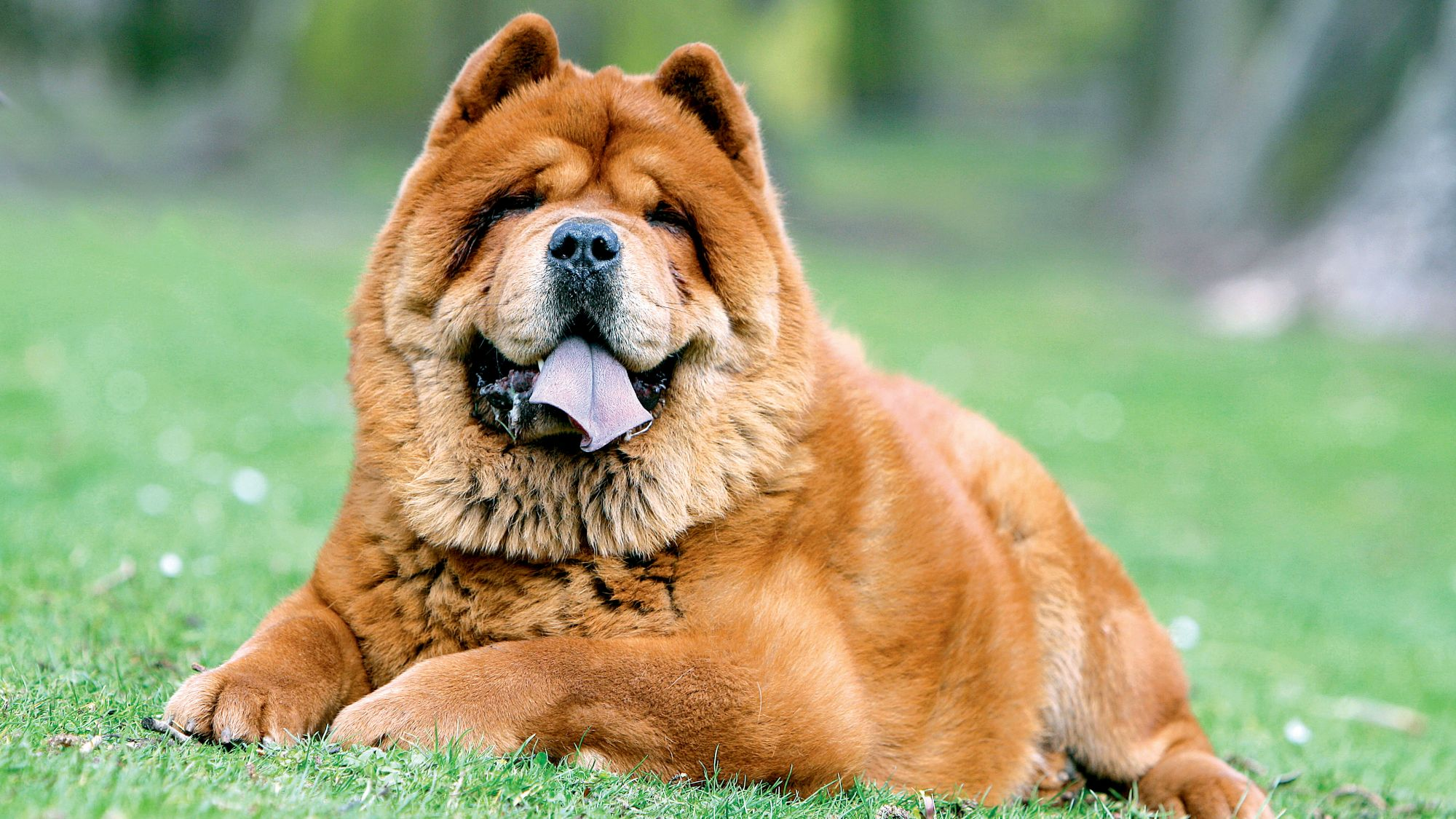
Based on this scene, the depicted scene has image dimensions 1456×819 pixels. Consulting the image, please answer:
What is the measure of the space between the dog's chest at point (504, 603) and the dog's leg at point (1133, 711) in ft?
5.43

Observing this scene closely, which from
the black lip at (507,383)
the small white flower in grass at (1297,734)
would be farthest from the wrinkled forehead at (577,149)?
the small white flower in grass at (1297,734)

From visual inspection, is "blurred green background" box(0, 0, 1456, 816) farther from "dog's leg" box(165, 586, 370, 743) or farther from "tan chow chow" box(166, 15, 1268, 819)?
"tan chow chow" box(166, 15, 1268, 819)

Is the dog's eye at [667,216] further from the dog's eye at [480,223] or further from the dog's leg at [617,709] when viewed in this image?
the dog's leg at [617,709]

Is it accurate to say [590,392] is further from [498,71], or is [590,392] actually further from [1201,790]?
[1201,790]

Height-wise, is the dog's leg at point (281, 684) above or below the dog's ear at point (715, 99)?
below

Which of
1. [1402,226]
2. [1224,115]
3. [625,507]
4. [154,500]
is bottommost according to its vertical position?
[154,500]

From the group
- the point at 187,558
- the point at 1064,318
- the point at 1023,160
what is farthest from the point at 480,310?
the point at 1023,160

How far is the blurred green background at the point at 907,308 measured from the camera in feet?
14.3

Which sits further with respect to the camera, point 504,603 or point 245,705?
point 504,603

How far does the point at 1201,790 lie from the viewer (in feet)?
12.9

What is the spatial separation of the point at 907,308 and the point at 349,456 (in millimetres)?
11498

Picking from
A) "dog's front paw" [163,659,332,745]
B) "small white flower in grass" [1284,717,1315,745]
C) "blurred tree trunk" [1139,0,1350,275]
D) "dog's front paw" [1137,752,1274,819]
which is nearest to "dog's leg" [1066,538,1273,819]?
"dog's front paw" [1137,752,1274,819]

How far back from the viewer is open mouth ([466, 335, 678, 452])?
3205 millimetres

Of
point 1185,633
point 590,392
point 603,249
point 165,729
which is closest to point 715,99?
point 603,249
